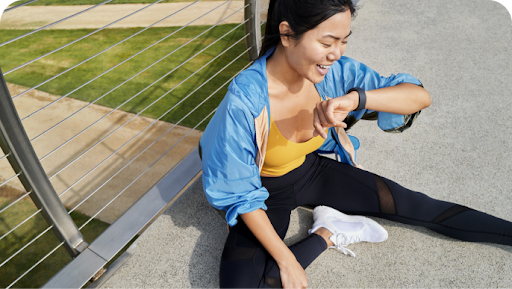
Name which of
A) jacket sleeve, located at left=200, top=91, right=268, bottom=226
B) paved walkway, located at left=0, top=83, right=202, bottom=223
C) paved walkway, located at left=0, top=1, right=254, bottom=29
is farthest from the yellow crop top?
paved walkway, located at left=0, top=1, right=254, bottom=29

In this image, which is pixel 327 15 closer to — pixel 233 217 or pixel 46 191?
pixel 233 217

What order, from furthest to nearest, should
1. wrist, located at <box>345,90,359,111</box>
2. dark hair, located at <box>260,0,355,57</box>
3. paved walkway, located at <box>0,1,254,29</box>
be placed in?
paved walkway, located at <box>0,1,254,29</box> < wrist, located at <box>345,90,359,111</box> < dark hair, located at <box>260,0,355,57</box>

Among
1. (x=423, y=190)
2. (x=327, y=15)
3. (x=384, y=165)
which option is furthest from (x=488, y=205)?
(x=327, y=15)

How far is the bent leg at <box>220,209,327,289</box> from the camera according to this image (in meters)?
1.58

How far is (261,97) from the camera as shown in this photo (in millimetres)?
1587

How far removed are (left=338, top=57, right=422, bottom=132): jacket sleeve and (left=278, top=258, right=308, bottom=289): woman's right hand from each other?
0.88 metres

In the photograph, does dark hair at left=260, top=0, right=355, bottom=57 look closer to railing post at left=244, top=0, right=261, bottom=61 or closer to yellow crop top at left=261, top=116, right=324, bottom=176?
yellow crop top at left=261, top=116, right=324, bottom=176

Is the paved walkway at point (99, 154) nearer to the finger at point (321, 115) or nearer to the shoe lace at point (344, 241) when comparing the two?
the shoe lace at point (344, 241)

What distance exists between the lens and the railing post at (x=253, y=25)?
2.73 m

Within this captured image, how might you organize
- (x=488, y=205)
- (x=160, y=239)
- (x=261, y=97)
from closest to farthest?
(x=261, y=97), (x=160, y=239), (x=488, y=205)

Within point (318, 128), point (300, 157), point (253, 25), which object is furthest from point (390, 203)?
point (253, 25)

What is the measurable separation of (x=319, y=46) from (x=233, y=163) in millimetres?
612

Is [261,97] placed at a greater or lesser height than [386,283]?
greater

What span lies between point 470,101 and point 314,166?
1822 millimetres
